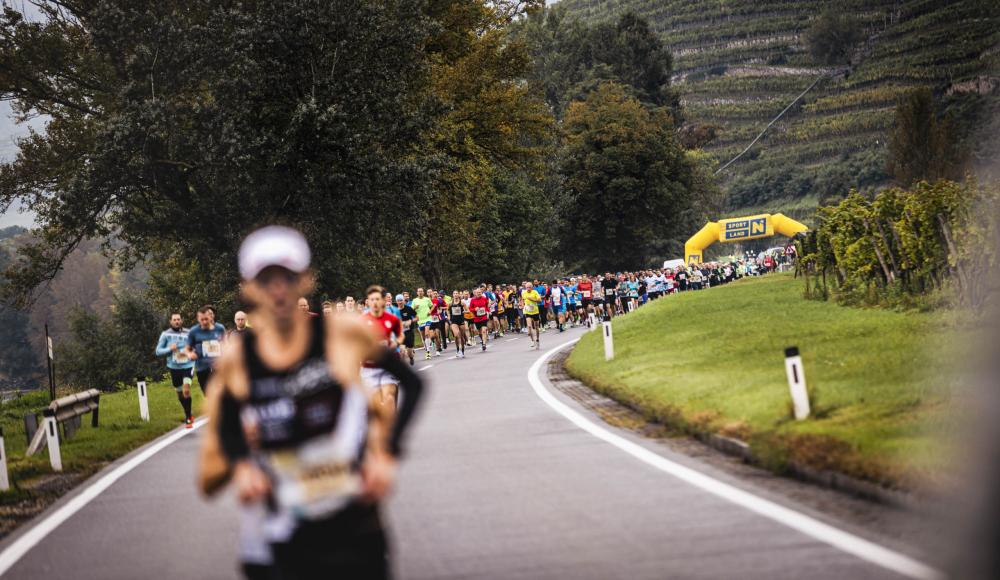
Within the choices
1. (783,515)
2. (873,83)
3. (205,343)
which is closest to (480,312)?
(205,343)

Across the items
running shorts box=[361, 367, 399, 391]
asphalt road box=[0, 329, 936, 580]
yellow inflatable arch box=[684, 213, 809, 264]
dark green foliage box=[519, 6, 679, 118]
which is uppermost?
dark green foliage box=[519, 6, 679, 118]

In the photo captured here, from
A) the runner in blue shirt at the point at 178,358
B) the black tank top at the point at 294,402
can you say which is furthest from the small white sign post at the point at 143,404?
the black tank top at the point at 294,402

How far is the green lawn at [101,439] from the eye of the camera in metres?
14.4

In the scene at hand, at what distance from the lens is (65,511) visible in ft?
35.9

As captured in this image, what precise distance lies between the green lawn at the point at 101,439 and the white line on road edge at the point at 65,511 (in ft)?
1.41

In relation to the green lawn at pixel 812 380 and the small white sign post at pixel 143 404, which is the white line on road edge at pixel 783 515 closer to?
the green lawn at pixel 812 380

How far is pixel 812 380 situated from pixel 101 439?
33.1ft

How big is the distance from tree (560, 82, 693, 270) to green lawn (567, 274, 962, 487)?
148 ft

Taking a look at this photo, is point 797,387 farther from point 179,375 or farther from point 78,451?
point 179,375

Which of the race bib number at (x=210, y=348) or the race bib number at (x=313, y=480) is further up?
the race bib number at (x=210, y=348)

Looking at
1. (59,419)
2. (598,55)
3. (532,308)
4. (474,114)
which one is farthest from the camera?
(598,55)

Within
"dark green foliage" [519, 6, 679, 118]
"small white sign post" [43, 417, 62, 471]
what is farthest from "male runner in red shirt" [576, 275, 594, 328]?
"dark green foliage" [519, 6, 679, 118]

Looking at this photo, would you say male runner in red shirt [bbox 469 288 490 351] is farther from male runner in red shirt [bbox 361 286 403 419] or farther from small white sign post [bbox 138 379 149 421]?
male runner in red shirt [bbox 361 286 403 419]

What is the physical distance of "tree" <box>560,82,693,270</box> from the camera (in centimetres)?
7350
